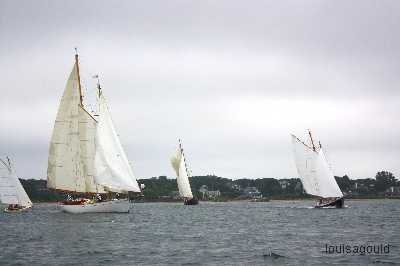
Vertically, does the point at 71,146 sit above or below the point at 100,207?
above

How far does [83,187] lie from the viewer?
324 feet

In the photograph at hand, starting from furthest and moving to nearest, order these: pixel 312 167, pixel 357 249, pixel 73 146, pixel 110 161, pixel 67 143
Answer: pixel 312 167
pixel 73 146
pixel 67 143
pixel 110 161
pixel 357 249

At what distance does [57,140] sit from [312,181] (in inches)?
1735

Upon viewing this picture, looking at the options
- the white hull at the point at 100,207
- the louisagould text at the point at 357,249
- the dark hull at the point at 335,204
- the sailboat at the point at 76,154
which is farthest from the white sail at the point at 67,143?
the louisagould text at the point at 357,249

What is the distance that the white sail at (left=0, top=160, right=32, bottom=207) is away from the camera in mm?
117188

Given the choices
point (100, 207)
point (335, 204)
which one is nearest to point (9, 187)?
point (100, 207)

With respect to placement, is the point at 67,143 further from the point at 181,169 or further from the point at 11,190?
the point at 181,169

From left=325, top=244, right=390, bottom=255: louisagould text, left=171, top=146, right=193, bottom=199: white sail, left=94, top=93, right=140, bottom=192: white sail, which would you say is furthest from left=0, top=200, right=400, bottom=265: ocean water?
left=171, top=146, right=193, bottom=199: white sail

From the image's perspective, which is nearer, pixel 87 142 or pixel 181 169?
pixel 87 142

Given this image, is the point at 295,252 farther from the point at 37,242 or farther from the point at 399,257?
the point at 37,242

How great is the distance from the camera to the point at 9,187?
120m

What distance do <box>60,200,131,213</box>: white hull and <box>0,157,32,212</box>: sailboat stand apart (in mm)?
22061

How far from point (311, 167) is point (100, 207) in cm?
3881

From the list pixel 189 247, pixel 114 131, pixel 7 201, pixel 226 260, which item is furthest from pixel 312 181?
pixel 226 260
